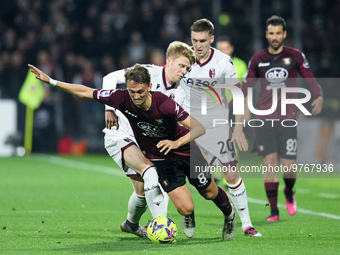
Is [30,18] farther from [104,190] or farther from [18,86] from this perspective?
[104,190]

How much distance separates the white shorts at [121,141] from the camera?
269 inches

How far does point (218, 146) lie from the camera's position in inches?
289

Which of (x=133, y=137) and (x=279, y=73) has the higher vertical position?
(x=279, y=73)

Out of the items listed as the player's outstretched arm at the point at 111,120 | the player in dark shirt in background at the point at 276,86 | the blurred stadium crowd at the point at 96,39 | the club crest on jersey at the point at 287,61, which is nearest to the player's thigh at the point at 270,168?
A: the player in dark shirt in background at the point at 276,86

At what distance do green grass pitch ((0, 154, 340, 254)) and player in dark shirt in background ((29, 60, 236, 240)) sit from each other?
445 mm

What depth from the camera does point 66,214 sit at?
8.75 m

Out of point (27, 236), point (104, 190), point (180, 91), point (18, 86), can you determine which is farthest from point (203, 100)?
point (18, 86)

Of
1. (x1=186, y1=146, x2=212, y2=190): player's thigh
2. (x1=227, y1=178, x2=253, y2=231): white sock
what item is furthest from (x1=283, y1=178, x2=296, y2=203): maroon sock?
(x1=186, y1=146, x2=212, y2=190): player's thigh

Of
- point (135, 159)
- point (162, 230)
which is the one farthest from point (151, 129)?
point (162, 230)

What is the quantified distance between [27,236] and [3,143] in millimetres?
12529

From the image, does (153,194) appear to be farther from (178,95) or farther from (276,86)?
(276,86)

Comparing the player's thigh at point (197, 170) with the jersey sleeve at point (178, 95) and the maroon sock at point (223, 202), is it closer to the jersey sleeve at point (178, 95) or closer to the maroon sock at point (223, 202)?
the maroon sock at point (223, 202)

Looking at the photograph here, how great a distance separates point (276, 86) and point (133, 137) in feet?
8.24

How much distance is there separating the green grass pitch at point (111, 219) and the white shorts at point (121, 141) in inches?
27.7
